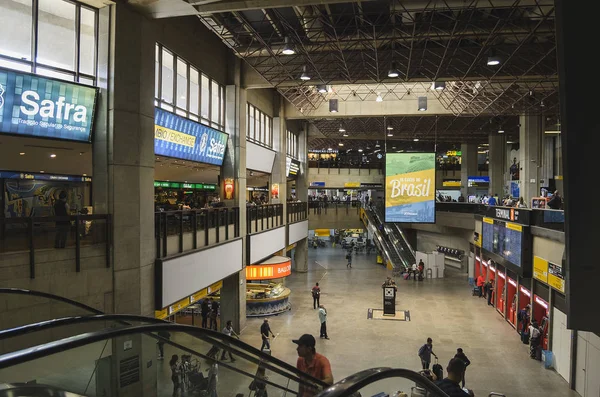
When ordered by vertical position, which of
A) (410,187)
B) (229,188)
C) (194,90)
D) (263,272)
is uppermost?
(194,90)

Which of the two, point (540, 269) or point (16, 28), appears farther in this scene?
point (540, 269)

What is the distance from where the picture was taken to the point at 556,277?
12609 mm

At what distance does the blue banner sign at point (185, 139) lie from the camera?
11.8 meters

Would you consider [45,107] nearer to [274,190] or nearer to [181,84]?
[181,84]

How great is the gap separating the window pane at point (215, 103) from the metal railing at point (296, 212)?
10.3m

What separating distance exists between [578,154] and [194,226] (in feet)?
33.4

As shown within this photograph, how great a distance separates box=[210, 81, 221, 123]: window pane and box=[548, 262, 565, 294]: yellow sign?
1294cm

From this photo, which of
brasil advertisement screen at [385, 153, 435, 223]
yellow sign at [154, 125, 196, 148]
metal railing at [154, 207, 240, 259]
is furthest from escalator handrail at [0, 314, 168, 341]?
brasil advertisement screen at [385, 153, 435, 223]

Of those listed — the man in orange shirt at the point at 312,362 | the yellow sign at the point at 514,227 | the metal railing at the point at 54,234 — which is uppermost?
the metal railing at the point at 54,234

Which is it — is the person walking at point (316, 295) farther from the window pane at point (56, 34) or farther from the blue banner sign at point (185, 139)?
the window pane at point (56, 34)

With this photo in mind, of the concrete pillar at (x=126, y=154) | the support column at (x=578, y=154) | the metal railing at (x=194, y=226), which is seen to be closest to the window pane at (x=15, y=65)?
the concrete pillar at (x=126, y=154)

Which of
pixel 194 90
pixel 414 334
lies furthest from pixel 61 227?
pixel 414 334

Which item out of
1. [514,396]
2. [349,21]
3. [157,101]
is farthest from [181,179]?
[514,396]

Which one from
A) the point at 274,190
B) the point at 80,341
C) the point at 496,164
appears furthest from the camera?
the point at 496,164
